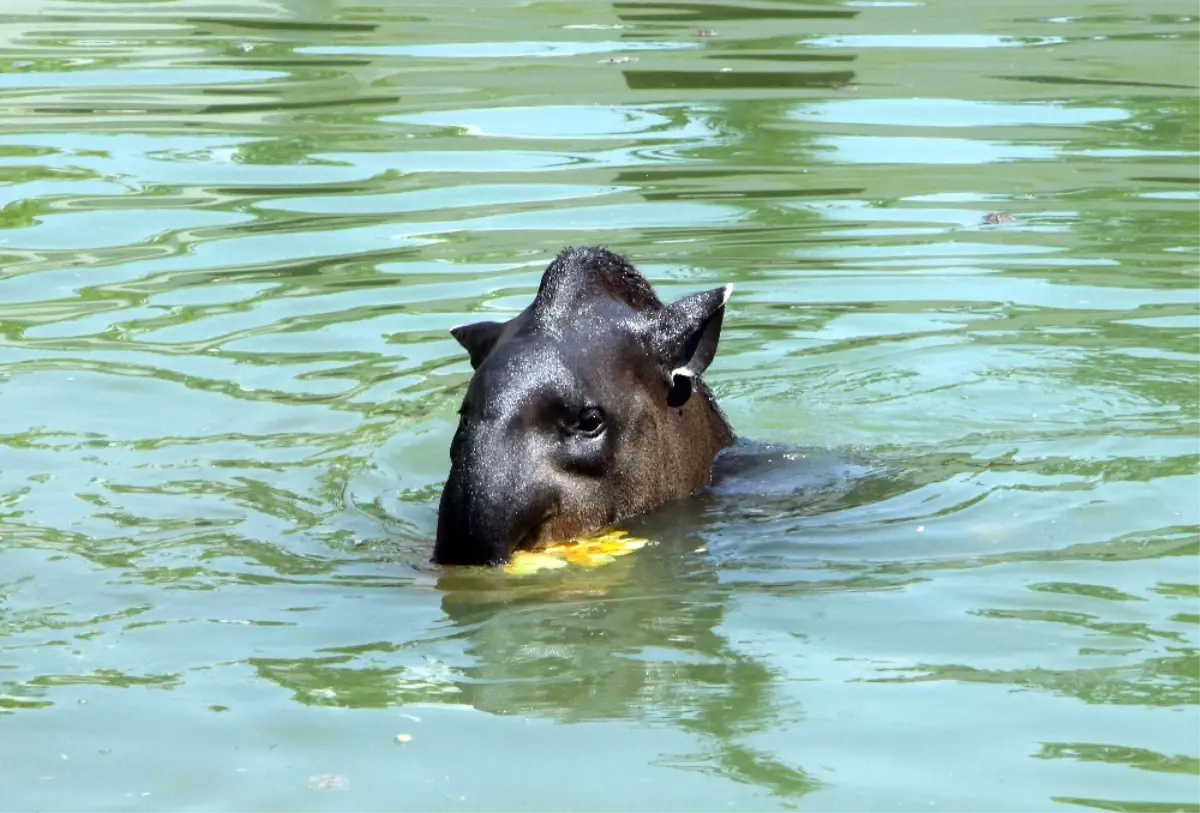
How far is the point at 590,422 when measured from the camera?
9.33 metres

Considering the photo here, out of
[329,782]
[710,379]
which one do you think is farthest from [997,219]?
[329,782]

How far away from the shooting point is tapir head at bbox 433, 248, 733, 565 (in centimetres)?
872

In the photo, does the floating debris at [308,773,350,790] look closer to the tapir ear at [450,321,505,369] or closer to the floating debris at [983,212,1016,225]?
the tapir ear at [450,321,505,369]

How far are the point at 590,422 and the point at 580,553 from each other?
0.63 m

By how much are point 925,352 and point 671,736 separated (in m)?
6.51

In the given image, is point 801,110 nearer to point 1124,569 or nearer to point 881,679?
point 1124,569

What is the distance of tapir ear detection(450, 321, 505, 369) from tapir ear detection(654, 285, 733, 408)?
0.76 m

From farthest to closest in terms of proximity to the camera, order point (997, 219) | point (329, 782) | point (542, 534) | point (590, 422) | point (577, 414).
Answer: point (997, 219)
point (590, 422)
point (577, 414)
point (542, 534)
point (329, 782)

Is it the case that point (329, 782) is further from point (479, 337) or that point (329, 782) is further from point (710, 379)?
point (710, 379)

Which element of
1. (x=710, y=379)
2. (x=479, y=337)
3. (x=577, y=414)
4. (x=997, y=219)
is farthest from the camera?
(x=997, y=219)

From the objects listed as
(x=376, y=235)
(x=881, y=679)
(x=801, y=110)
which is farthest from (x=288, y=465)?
(x=801, y=110)

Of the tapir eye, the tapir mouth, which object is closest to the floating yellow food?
the tapir mouth

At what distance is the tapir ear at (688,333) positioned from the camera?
385 inches

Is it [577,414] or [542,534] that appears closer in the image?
[542,534]
